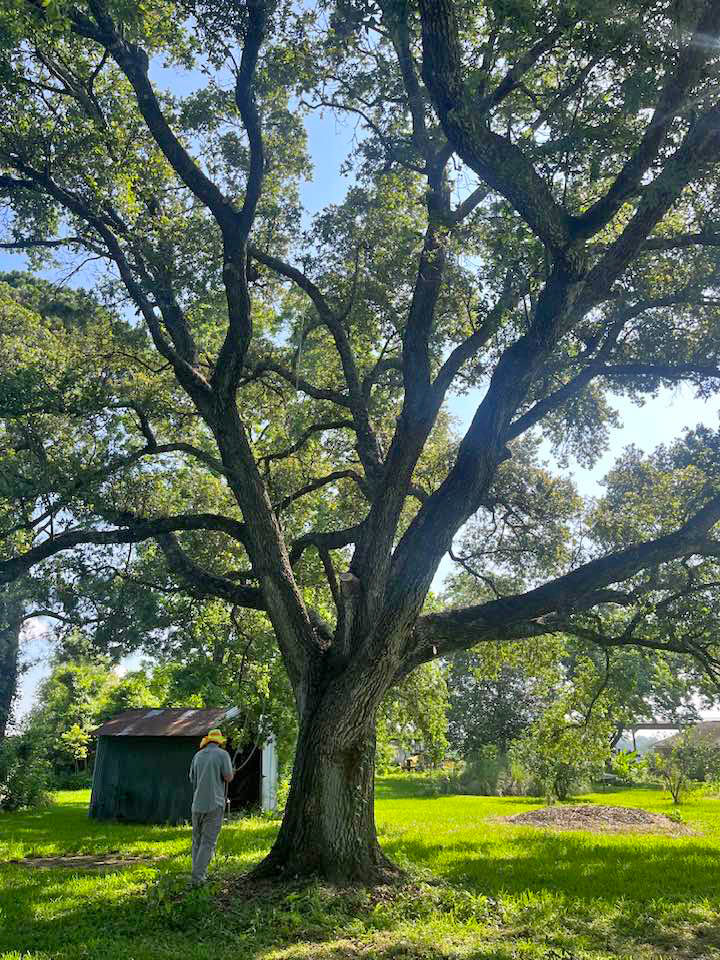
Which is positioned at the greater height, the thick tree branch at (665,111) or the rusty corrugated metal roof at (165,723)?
the thick tree branch at (665,111)

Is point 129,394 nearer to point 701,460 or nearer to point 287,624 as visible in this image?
point 287,624

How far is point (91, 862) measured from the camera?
35.7 feet

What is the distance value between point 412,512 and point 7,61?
33.9ft

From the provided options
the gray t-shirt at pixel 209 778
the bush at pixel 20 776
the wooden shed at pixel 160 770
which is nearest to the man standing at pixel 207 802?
the gray t-shirt at pixel 209 778

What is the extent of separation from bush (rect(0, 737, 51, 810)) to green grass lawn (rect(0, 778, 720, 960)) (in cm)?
1309

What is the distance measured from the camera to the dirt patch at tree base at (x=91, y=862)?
1030cm

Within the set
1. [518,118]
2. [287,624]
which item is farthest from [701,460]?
[287,624]

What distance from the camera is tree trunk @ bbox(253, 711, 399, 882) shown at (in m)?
7.49

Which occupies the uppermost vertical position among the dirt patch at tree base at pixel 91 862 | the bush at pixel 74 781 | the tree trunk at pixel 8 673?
the tree trunk at pixel 8 673

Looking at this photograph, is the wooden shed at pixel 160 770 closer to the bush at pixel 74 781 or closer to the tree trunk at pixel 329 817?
the tree trunk at pixel 329 817

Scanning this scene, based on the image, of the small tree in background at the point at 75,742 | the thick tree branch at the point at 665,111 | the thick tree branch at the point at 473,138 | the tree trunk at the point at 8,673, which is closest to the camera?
the thick tree branch at the point at 665,111

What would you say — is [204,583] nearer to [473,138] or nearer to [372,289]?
[372,289]

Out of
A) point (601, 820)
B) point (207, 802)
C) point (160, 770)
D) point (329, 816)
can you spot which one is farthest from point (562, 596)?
point (160, 770)

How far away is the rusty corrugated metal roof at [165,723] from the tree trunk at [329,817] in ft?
37.0
